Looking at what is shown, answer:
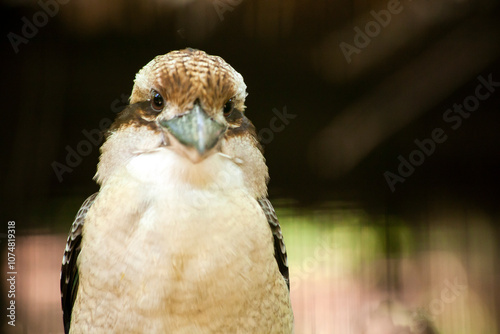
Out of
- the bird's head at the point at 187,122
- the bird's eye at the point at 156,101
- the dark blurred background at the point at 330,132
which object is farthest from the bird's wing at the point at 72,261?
the dark blurred background at the point at 330,132

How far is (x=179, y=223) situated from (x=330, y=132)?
1.28 m

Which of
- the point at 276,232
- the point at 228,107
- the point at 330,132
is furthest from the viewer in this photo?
the point at 330,132

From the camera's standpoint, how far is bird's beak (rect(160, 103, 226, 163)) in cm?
100

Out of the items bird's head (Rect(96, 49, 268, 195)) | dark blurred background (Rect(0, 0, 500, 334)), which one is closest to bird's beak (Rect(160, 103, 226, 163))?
bird's head (Rect(96, 49, 268, 195))

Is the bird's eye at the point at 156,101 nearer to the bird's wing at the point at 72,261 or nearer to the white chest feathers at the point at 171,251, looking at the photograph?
the white chest feathers at the point at 171,251

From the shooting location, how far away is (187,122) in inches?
40.6

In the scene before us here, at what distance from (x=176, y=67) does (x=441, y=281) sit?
69.7 inches

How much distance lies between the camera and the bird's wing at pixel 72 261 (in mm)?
Answer: 1295

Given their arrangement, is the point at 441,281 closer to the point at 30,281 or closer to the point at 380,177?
the point at 380,177

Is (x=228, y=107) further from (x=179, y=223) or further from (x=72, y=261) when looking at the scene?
(x=72, y=261)

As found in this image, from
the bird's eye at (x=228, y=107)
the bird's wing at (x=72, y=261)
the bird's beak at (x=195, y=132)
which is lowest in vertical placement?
the bird's wing at (x=72, y=261)

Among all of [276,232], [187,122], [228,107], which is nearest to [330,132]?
[276,232]

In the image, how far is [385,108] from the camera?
2.23m

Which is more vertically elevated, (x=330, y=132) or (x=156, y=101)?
(x=330, y=132)
